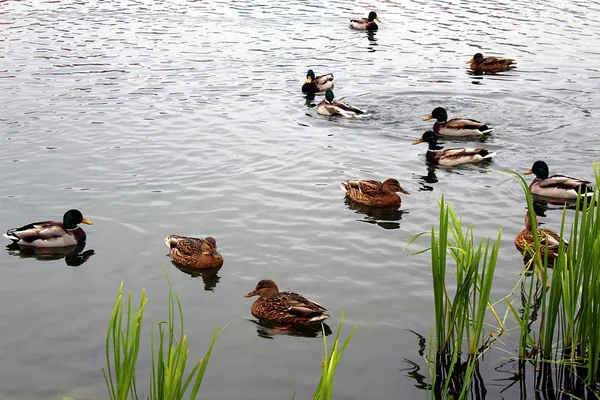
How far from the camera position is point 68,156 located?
14.8 metres

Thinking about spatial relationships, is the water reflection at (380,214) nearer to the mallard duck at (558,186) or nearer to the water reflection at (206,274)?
the mallard duck at (558,186)

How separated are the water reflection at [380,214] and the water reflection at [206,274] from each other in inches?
109

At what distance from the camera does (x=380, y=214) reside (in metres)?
12.5

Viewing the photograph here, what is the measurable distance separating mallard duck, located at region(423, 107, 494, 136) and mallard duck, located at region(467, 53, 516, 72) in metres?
4.89

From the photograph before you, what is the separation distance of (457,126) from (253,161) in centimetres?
429

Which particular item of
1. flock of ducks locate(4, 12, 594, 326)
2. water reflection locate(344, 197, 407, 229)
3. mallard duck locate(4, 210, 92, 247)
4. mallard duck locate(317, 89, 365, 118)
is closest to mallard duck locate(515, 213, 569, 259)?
flock of ducks locate(4, 12, 594, 326)

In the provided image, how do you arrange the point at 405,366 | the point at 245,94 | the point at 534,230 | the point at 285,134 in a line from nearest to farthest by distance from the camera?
the point at 534,230, the point at 405,366, the point at 285,134, the point at 245,94

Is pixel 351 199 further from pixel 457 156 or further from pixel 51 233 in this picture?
pixel 51 233

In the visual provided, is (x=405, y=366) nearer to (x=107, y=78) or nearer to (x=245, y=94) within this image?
(x=245, y=94)

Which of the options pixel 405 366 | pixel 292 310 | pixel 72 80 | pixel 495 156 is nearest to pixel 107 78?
pixel 72 80

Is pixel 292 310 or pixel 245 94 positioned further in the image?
pixel 245 94

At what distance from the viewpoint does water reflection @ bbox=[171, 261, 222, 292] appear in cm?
1012

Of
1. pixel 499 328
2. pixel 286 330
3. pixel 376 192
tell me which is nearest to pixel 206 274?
pixel 286 330

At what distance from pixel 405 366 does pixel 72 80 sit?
14.1 meters
